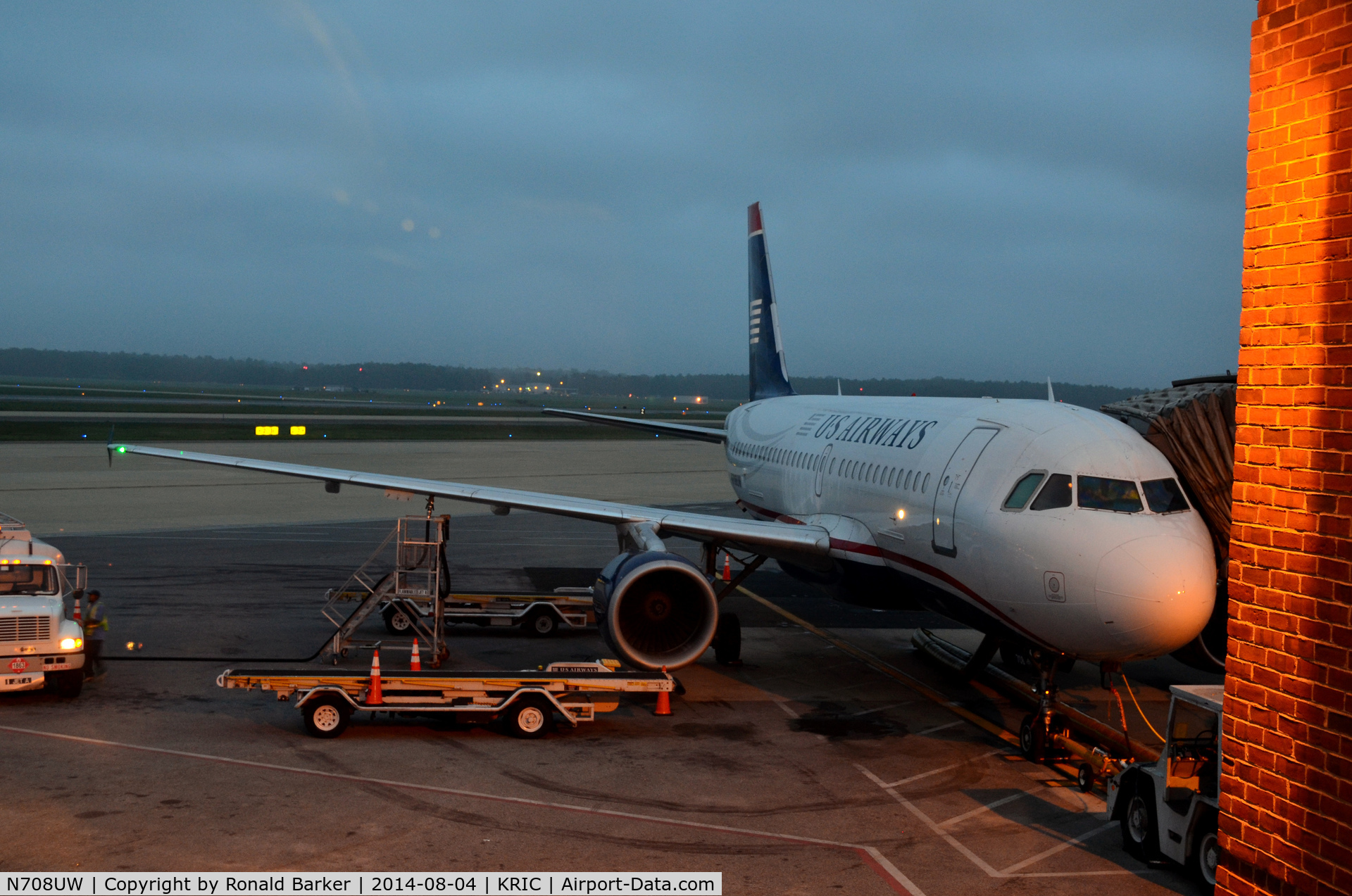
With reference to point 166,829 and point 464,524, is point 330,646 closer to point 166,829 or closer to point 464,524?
point 166,829

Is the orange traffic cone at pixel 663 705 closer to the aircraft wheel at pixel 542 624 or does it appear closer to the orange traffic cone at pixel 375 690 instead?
the orange traffic cone at pixel 375 690

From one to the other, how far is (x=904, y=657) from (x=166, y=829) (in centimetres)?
1346

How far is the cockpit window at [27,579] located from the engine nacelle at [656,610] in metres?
8.26

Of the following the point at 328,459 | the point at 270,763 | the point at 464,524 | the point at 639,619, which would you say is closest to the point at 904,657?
the point at 639,619

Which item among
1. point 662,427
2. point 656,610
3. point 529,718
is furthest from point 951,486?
point 662,427

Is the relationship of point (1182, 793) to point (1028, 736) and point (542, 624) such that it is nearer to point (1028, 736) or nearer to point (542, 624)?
point (1028, 736)

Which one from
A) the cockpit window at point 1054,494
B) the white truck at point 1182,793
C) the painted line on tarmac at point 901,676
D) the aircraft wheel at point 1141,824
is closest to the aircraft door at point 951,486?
the cockpit window at point 1054,494

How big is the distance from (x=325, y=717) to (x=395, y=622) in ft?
24.0

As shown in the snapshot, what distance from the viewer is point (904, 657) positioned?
21.0 meters

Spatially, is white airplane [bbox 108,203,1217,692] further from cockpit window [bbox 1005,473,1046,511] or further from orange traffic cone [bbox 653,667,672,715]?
orange traffic cone [bbox 653,667,672,715]

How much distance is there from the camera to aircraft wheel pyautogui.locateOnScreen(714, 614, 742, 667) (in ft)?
64.8

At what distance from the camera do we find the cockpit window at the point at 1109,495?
42.3ft

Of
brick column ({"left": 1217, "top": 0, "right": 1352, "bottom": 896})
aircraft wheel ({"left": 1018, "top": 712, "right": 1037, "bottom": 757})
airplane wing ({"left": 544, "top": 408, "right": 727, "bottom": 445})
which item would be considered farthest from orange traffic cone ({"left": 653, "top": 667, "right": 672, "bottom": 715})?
brick column ({"left": 1217, "top": 0, "right": 1352, "bottom": 896})

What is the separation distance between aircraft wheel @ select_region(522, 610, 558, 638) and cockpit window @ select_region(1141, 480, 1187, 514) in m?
12.4
